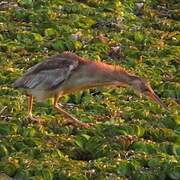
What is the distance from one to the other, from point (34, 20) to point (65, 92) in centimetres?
361

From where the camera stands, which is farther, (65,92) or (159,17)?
(159,17)

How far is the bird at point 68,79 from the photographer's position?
7.30 metres

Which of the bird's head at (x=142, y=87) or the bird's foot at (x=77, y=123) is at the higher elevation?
the bird's head at (x=142, y=87)

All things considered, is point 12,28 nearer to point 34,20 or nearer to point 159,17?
point 34,20

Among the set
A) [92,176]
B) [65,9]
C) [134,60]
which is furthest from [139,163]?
[65,9]

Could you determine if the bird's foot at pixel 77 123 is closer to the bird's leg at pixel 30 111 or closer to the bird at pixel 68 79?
the bird at pixel 68 79

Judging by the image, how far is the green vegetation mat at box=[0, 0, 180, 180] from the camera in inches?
254

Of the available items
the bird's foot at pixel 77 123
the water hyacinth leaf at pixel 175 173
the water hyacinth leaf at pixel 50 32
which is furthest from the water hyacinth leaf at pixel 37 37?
the water hyacinth leaf at pixel 175 173

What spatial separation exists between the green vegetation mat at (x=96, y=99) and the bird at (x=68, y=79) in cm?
23

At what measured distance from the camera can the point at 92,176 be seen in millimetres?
6273

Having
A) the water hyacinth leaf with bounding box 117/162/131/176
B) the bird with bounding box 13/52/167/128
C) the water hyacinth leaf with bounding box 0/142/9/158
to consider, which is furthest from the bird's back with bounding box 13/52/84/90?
the water hyacinth leaf with bounding box 117/162/131/176

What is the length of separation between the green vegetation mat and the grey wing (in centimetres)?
32

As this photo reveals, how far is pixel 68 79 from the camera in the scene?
733 centimetres

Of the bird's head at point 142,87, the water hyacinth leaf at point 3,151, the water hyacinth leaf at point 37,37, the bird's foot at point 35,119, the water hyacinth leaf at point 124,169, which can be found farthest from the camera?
the water hyacinth leaf at point 37,37
